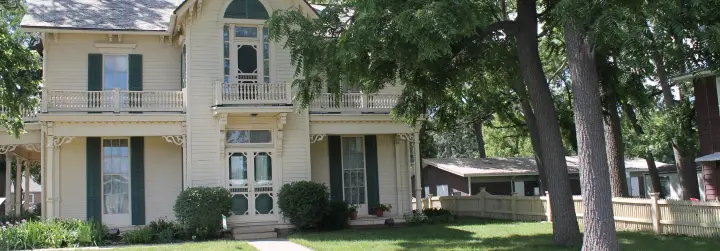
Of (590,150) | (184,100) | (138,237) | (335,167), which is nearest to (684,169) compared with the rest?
(335,167)

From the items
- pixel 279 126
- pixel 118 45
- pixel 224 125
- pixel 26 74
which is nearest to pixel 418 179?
pixel 279 126

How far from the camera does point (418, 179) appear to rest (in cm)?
2200

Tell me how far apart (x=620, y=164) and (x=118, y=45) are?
16326 mm

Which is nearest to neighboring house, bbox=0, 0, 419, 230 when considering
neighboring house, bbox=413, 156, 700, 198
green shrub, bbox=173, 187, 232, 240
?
green shrub, bbox=173, 187, 232, 240

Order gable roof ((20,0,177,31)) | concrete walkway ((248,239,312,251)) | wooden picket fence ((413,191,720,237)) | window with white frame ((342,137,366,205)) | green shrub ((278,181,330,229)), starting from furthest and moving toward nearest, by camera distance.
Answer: window with white frame ((342,137,366,205)), gable roof ((20,0,177,31)), green shrub ((278,181,330,229)), concrete walkway ((248,239,312,251)), wooden picket fence ((413,191,720,237))

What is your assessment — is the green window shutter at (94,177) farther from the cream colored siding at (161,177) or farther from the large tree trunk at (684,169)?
the large tree trunk at (684,169)

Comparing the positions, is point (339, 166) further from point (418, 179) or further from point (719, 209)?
point (719, 209)

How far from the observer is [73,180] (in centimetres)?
2016

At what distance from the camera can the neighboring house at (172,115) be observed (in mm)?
19422

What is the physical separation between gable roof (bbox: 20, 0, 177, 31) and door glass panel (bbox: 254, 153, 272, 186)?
17.3 feet

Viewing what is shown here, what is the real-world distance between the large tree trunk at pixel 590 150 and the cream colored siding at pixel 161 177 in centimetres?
1364

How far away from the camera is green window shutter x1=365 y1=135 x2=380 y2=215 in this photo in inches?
872

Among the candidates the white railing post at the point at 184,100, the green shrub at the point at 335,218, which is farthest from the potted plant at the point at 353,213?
the white railing post at the point at 184,100

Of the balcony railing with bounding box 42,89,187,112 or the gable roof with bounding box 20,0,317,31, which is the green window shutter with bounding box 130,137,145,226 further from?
the gable roof with bounding box 20,0,317,31
